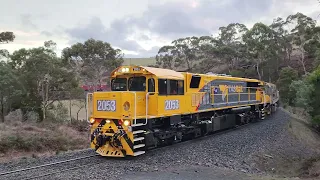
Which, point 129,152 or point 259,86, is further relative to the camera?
point 259,86

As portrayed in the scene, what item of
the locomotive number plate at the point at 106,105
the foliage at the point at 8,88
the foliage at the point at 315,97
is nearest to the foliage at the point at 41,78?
the foliage at the point at 8,88

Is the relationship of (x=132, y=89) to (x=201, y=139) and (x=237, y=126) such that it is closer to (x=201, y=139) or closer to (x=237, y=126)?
(x=201, y=139)

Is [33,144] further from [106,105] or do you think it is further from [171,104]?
[171,104]

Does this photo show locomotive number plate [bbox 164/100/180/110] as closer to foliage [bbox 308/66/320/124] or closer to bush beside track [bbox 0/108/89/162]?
bush beside track [bbox 0/108/89/162]

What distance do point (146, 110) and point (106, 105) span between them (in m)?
1.48

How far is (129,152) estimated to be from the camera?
1128 cm

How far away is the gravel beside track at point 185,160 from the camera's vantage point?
375 inches

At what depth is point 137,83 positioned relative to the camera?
40.8ft

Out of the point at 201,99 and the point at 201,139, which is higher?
the point at 201,99

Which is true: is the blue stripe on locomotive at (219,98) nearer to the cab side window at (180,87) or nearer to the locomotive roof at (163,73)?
the cab side window at (180,87)

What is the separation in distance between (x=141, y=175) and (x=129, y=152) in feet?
6.24

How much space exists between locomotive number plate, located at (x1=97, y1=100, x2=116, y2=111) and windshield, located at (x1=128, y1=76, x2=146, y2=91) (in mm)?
1180

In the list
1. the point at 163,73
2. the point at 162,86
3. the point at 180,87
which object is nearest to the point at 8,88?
the point at 180,87

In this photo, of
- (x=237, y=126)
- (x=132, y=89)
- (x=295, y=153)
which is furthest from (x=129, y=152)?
(x=237, y=126)
